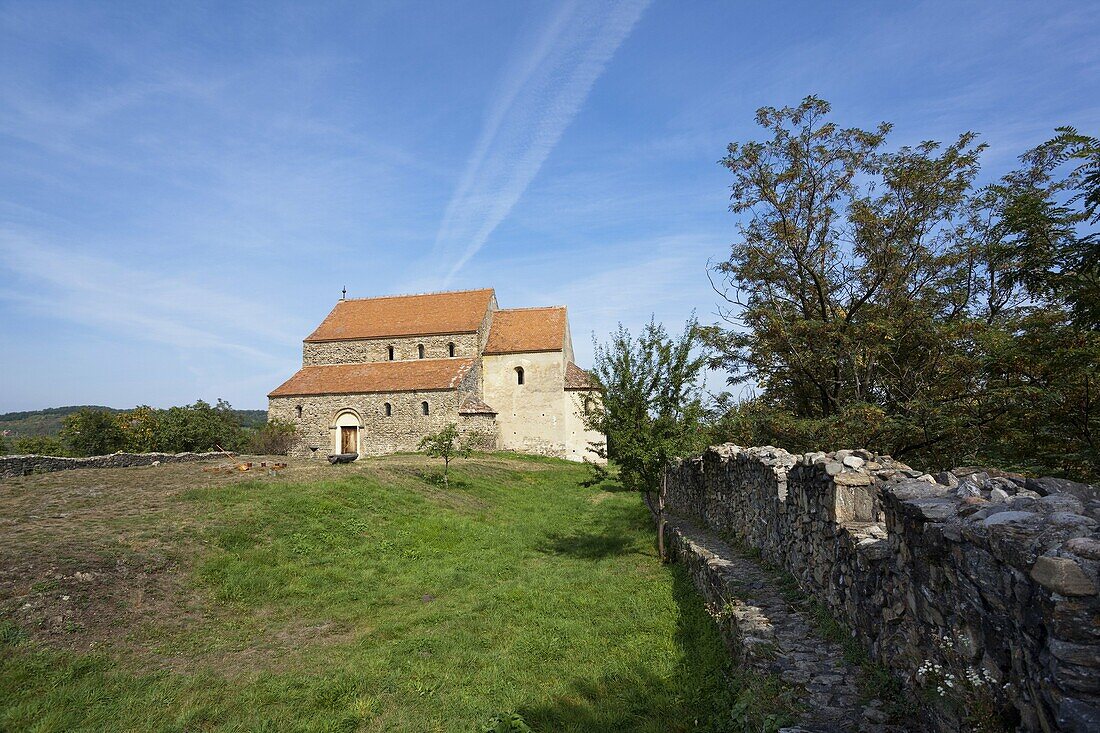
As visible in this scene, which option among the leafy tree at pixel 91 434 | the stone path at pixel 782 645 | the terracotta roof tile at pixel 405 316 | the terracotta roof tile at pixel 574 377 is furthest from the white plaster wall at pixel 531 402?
the stone path at pixel 782 645

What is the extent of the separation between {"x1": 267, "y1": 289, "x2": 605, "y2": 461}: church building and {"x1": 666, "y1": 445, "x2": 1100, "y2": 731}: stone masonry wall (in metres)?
26.3

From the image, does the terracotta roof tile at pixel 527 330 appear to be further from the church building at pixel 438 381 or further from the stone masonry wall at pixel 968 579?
the stone masonry wall at pixel 968 579

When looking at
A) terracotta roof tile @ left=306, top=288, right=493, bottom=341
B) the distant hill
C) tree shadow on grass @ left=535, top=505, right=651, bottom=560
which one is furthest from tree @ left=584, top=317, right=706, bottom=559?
the distant hill

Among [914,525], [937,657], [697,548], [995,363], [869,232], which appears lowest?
[697,548]

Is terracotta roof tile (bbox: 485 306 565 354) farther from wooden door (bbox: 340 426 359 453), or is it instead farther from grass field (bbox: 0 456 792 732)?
grass field (bbox: 0 456 792 732)

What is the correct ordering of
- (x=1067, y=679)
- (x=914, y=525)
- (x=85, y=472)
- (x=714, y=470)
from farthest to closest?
(x=85, y=472) < (x=714, y=470) < (x=914, y=525) < (x=1067, y=679)

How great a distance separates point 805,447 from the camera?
13766 mm

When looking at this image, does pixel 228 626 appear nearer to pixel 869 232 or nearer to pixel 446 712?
pixel 446 712

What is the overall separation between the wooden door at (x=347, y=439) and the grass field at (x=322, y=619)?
694 inches

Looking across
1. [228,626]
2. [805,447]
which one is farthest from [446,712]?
[805,447]

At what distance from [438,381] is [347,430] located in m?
6.49

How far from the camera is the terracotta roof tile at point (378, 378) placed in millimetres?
33250

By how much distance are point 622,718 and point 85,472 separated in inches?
720

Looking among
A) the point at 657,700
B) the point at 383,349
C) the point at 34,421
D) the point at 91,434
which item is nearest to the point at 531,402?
the point at 383,349
